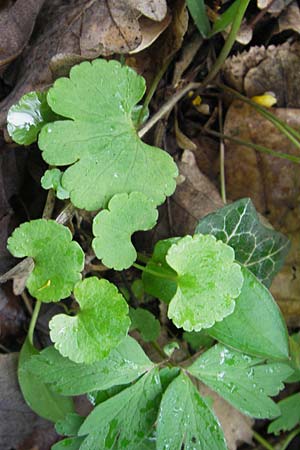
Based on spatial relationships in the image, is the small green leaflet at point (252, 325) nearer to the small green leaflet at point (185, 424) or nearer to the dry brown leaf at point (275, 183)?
the small green leaflet at point (185, 424)

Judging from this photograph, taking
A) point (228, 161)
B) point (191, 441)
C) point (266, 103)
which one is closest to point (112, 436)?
point (191, 441)

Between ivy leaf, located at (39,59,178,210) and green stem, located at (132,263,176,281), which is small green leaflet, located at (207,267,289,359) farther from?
ivy leaf, located at (39,59,178,210)

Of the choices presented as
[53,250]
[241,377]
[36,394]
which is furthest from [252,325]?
[36,394]

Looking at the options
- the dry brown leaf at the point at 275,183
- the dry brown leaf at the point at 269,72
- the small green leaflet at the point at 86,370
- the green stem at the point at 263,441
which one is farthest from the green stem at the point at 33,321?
the dry brown leaf at the point at 269,72

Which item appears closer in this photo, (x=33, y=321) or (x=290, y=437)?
(x=33, y=321)

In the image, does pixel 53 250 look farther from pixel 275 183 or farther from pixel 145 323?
pixel 275 183

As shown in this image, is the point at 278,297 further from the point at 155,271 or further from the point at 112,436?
the point at 112,436

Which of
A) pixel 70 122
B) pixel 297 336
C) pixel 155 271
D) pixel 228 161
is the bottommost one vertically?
pixel 297 336
